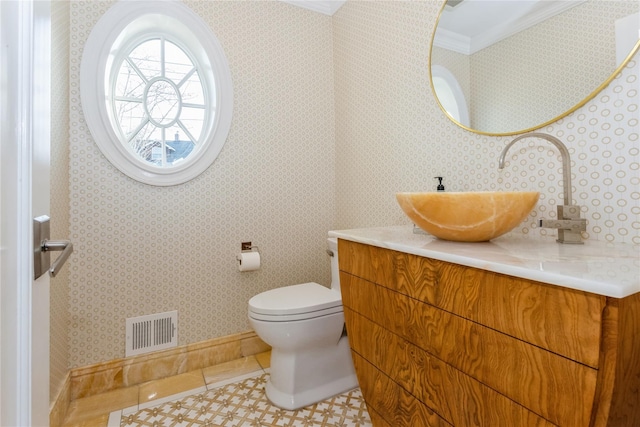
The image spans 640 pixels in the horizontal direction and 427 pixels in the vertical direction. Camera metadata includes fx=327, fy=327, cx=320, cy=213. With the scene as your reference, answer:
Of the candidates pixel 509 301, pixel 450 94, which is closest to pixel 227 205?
pixel 450 94

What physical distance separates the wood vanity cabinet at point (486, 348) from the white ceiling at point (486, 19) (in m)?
1.01

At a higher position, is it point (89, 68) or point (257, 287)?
point (89, 68)

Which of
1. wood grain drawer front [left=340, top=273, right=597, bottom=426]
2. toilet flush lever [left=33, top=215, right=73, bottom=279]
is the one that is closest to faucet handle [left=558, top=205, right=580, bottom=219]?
wood grain drawer front [left=340, top=273, right=597, bottom=426]

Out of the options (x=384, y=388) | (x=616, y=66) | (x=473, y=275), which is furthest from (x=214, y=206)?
(x=616, y=66)

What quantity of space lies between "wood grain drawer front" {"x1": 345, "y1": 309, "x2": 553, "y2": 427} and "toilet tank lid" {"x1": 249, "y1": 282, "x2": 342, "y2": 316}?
1.14ft

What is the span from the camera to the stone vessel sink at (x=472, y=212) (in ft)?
3.23

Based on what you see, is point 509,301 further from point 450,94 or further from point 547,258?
point 450,94

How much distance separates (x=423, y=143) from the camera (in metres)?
1.68

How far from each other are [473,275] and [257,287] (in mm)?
1582

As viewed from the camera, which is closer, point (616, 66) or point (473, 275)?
point (473, 275)

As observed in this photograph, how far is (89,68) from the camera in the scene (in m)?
1.69

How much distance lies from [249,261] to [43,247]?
1.44 meters

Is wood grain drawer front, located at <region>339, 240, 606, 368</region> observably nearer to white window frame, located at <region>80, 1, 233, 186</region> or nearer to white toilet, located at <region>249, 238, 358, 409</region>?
white toilet, located at <region>249, 238, 358, 409</region>

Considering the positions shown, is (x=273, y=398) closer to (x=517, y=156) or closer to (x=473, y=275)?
(x=473, y=275)
